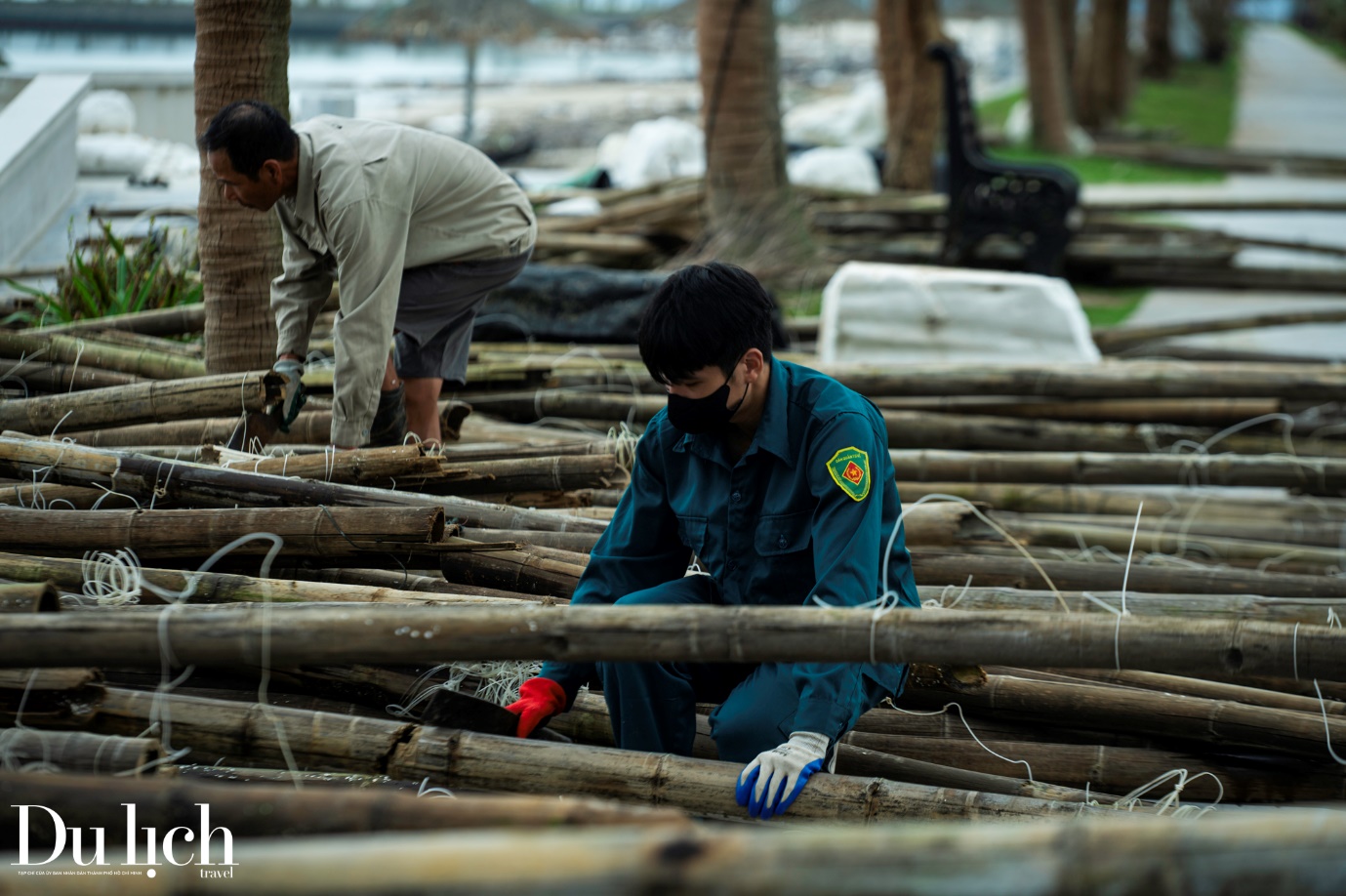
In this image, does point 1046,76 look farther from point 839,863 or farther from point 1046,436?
point 839,863

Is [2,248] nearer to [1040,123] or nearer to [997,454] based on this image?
[997,454]

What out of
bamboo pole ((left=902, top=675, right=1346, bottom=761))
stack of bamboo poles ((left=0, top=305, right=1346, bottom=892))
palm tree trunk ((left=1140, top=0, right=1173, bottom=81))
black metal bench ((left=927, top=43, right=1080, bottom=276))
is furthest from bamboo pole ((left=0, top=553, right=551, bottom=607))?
palm tree trunk ((left=1140, top=0, right=1173, bottom=81))

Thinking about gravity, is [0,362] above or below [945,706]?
above

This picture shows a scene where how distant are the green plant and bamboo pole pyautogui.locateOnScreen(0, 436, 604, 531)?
86.9 inches

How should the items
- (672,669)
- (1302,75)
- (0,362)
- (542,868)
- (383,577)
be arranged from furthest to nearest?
(1302,75) → (0,362) → (383,577) → (672,669) → (542,868)

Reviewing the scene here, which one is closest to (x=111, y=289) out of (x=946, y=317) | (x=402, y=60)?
(x=946, y=317)

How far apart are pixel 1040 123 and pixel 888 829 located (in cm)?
1938

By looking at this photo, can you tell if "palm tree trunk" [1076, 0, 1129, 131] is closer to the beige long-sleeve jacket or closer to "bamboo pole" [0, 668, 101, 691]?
the beige long-sleeve jacket

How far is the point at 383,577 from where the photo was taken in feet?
10.5

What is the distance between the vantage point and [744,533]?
2705 mm

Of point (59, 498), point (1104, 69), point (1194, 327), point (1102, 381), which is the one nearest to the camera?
point (59, 498)

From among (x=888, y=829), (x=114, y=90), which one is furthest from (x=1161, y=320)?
(x=114, y=90)

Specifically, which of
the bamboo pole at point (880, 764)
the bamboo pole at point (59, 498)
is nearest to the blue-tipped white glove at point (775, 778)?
Result: the bamboo pole at point (880, 764)

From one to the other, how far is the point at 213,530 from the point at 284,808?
4.57 feet
